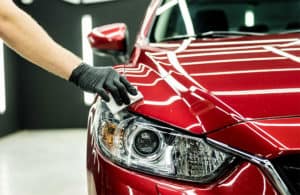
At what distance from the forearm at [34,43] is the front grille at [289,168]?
58cm

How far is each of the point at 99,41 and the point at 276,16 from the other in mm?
770

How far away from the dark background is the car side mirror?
12.1 ft

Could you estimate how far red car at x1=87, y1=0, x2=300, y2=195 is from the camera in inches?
43.3

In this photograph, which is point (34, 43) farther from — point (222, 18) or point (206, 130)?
point (222, 18)

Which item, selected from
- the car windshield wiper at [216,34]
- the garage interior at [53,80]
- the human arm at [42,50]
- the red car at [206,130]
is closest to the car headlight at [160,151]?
the red car at [206,130]

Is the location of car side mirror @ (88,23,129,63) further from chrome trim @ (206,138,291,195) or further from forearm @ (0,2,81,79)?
chrome trim @ (206,138,291,195)

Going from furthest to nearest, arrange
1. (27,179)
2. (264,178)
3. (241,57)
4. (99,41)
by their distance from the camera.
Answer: (27,179) < (99,41) < (241,57) < (264,178)

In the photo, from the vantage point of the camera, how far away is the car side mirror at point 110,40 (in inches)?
93.4

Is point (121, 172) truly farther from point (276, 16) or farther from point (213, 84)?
point (276, 16)

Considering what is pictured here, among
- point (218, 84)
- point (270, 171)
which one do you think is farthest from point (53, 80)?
point (270, 171)

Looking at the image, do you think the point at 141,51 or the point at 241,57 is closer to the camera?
the point at 241,57

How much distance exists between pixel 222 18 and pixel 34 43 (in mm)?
1081

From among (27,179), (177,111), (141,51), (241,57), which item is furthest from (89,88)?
(27,179)

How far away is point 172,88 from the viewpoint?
4.42ft
